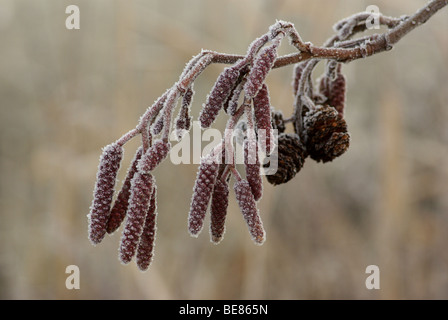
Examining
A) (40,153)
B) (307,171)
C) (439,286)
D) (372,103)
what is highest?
(372,103)

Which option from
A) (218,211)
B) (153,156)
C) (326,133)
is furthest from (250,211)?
(326,133)

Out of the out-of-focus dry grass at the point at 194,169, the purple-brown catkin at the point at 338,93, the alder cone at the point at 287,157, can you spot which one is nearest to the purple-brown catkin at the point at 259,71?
the alder cone at the point at 287,157

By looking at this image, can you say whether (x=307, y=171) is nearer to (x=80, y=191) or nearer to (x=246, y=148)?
(x=80, y=191)

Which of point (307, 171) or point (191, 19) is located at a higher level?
point (191, 19)

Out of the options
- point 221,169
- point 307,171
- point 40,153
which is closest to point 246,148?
point 221,169

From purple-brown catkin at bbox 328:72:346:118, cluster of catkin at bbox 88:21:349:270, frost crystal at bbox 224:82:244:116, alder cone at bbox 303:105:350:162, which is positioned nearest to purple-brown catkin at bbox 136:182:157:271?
cluster of catkin at bbox 88:21:349:270
